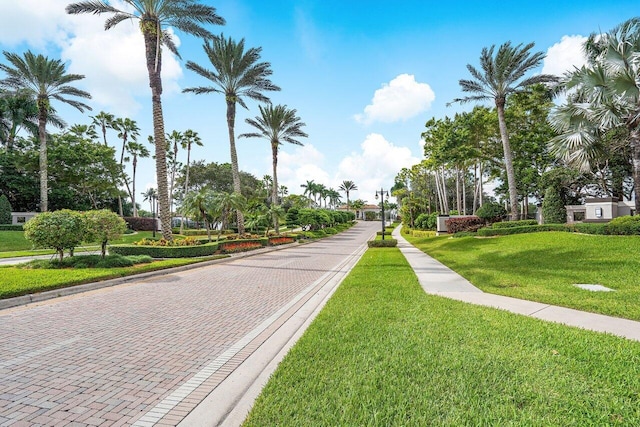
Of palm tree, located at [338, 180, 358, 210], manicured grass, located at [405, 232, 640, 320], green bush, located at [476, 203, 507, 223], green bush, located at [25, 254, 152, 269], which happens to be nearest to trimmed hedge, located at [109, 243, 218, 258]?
green bush, located at [25, 254, 152, 269]

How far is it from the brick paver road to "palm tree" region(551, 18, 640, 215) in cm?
1404

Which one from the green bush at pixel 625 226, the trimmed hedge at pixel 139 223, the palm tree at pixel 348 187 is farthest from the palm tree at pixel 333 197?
the green bush at pixel 625 226

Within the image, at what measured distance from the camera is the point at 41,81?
29.0 m

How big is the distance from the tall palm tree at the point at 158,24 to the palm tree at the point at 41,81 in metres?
17.1

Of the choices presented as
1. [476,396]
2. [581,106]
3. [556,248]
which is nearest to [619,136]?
[581,106]

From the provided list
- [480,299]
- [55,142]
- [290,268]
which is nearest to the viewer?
[480,299]

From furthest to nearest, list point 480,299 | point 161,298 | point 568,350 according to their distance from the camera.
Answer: point 161,298, point 480,299, point 568,350

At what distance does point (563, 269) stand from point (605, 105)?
26.3ft

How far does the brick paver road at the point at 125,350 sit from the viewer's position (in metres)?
3.19

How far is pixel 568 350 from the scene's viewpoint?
3.99 m

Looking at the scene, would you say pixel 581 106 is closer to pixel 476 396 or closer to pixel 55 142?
Answer: pixel 476 396

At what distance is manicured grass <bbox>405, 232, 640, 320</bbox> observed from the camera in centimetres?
651

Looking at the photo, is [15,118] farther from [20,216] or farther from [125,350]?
[125,350]

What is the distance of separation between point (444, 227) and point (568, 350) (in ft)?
100
